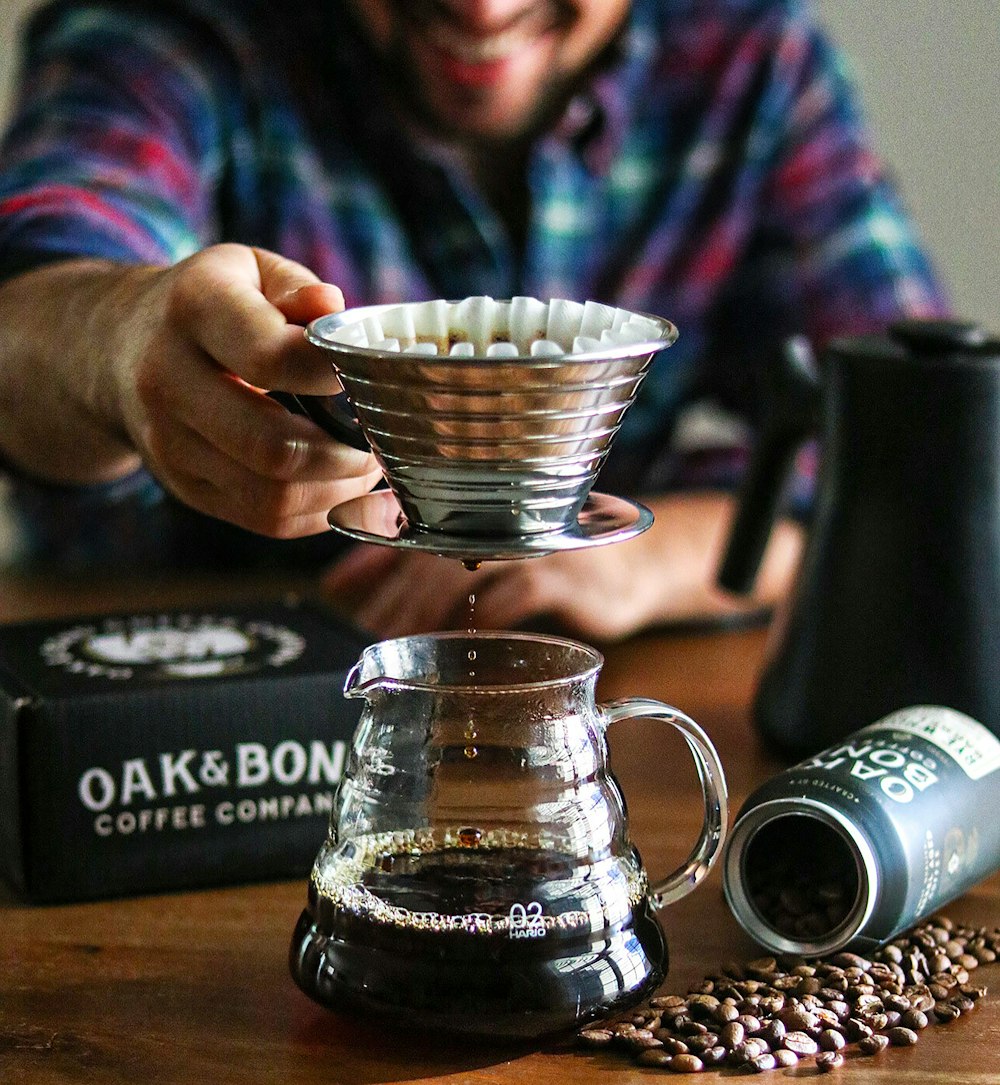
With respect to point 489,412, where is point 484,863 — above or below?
below

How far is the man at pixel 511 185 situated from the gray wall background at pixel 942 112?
2.65 ft

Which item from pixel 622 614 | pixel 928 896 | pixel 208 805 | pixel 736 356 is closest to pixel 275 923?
pixel 208 805

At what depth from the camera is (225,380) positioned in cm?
87

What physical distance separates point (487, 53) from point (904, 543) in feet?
3.12

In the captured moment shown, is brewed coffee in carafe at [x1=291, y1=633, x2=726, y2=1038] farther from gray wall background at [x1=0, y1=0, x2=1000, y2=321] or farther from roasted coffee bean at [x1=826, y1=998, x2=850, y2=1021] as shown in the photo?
gray wall background at [x1=0, y1=0, x2=1000, y2=321]

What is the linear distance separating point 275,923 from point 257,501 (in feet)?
0.86

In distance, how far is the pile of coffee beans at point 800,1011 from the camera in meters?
0.79

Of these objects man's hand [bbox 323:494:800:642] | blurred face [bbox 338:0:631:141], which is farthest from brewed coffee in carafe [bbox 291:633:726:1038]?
blurred face [bbox 338:0:631:141]

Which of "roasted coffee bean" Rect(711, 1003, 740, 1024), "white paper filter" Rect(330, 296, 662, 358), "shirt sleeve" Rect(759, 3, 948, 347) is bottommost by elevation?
"roasted coffee bean" Rect(711, 1003, 740, 1024)

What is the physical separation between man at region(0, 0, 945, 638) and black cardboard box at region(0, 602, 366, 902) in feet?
1.35

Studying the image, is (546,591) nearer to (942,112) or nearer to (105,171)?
(105,171)

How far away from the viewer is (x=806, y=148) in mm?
2121

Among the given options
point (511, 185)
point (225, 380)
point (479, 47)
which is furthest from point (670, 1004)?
point (511, 185)

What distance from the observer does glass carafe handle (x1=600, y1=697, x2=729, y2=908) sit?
0.85m
